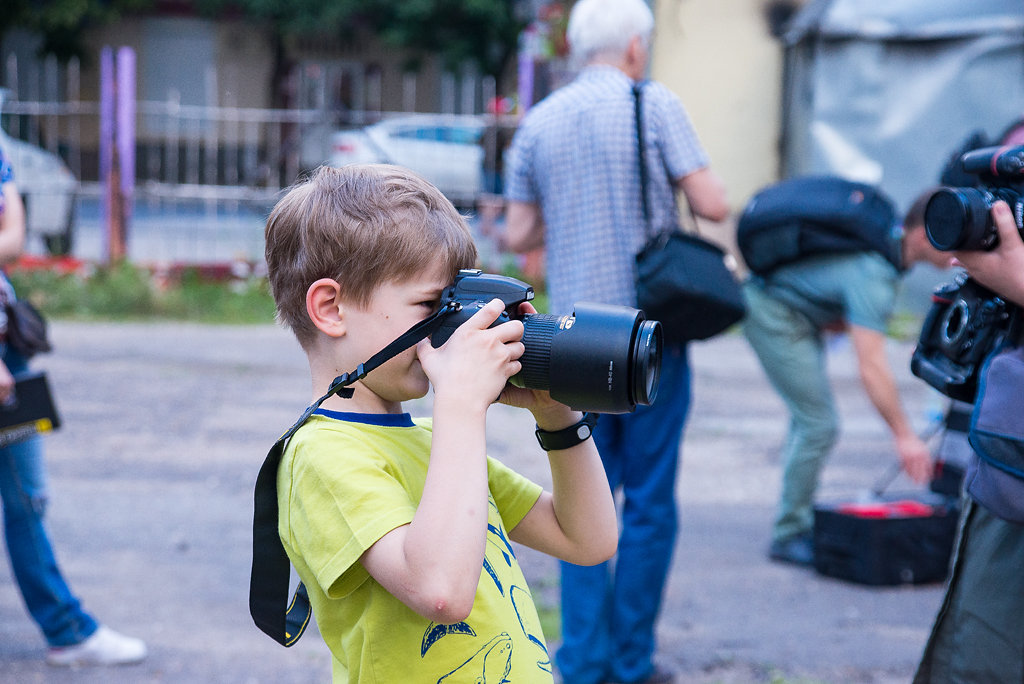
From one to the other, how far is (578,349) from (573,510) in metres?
0.36

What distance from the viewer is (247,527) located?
4.66 m

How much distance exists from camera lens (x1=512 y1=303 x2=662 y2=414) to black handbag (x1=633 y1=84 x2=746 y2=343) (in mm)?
1561

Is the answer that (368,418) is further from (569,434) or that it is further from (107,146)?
(107,146)

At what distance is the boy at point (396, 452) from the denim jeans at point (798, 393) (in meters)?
2.89

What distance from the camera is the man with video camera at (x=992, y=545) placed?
1838 millimetres

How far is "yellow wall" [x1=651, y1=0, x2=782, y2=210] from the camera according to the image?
9.34 metres

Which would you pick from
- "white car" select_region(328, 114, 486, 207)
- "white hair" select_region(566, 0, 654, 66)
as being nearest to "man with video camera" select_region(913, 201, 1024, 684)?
"white hair" select_region(566, 0, 654, 66)

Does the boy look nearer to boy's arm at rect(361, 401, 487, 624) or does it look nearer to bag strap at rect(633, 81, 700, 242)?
boy's arm at rect(361, 401, 487, 624)

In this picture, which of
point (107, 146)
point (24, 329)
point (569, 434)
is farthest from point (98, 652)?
point (107, 146)

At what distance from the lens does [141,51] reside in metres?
23.7

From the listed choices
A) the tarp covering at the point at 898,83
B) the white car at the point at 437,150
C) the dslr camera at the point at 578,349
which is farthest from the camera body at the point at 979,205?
the white car at the point at 437,150

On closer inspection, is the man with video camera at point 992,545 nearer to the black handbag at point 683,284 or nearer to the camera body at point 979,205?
the camera body at point 979,205

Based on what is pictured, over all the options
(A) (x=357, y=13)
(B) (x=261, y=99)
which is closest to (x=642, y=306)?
(A) (x=357, y=13)

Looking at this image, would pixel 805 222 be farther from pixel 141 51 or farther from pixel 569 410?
pixel 141 51
